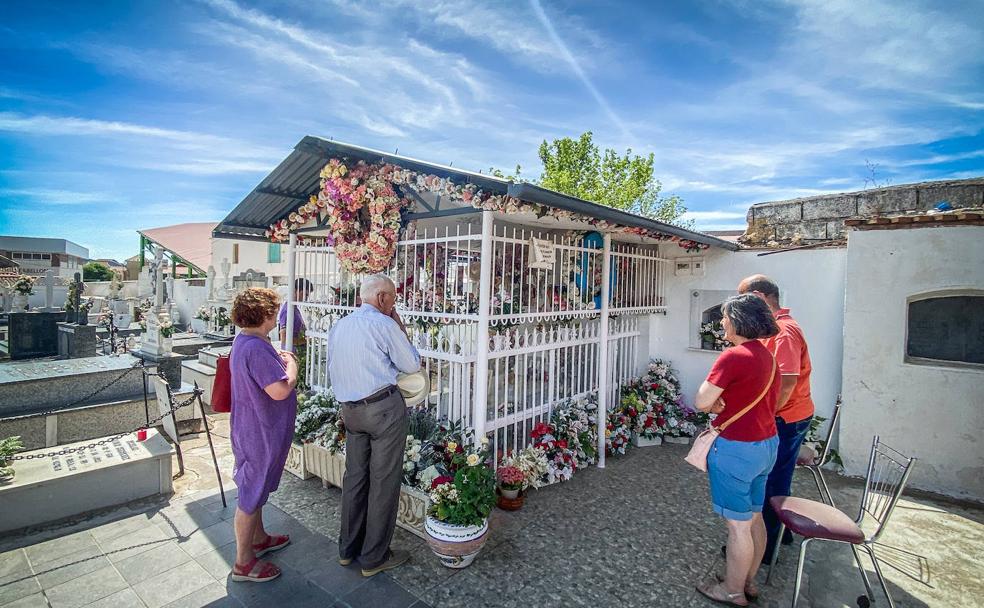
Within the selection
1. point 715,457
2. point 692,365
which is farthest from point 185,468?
point 692,365

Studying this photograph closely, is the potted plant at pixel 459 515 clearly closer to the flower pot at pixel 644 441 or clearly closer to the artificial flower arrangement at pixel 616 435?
the artificial flower arrangement at pixel 616 435

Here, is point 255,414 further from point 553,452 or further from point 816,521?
point 816,521

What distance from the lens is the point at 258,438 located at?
2.90 m

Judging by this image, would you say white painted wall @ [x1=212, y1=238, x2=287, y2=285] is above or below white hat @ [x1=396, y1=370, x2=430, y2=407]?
above

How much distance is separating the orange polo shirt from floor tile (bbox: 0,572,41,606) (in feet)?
16.1

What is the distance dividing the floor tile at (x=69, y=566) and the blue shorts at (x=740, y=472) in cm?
406

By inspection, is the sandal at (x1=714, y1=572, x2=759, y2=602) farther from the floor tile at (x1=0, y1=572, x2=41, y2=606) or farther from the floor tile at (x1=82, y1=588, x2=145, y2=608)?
the floor tile at (x1=0, y1=572, x2=41, y2=606)

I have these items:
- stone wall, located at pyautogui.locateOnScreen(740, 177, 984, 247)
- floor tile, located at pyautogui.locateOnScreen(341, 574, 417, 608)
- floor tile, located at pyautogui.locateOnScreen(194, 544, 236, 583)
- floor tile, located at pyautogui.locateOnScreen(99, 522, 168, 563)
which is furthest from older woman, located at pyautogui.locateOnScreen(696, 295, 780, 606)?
stone wall, located at pyautogui.locateOnScreen(740, 177, 984, 247)

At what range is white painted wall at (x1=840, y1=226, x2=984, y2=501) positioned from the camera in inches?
180

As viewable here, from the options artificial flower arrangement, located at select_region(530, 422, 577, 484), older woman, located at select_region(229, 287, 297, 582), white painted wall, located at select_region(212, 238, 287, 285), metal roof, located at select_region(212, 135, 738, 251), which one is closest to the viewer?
older woman, located at select_region(229, 287, 297, 582)

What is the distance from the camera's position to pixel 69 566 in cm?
309

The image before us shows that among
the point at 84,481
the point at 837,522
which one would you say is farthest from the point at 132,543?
the point at 837,522

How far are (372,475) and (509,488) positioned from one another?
137cm

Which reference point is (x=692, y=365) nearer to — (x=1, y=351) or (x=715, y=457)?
(x=715, y=457)
